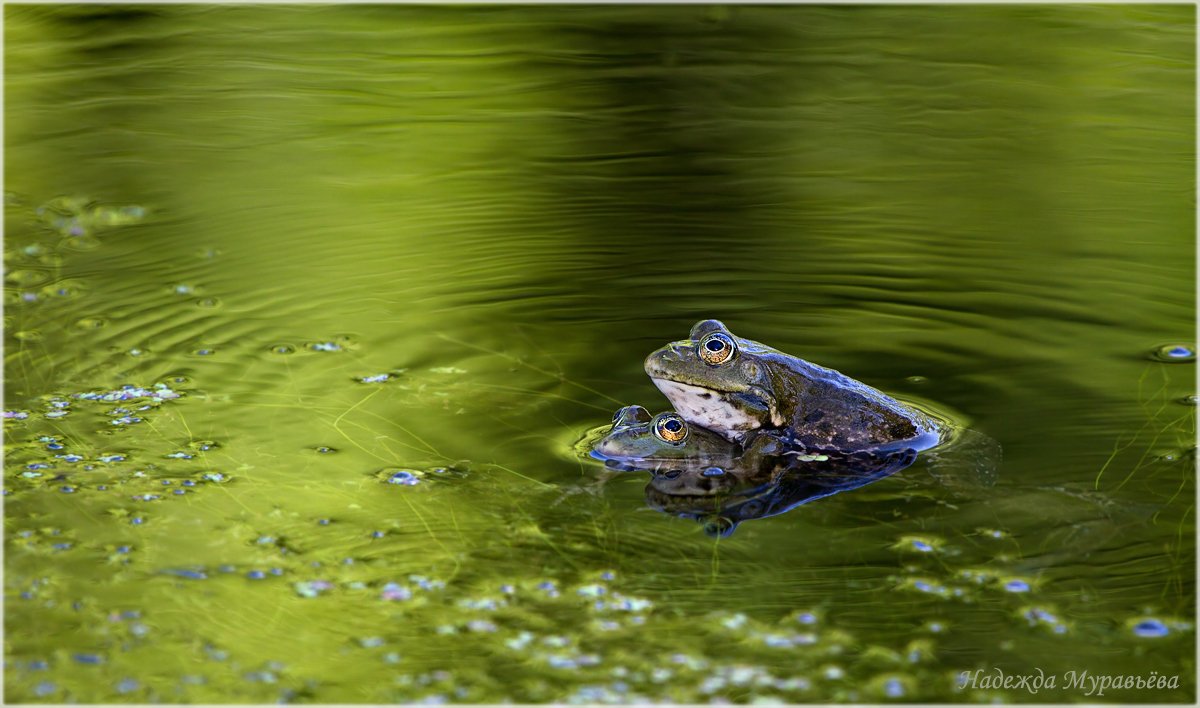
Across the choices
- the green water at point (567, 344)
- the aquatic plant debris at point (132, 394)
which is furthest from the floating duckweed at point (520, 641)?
the aquatic plant debris at point (132, 394)

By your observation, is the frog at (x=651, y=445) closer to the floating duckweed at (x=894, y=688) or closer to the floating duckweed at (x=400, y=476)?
the floating duckweed at (x=400, y=476)

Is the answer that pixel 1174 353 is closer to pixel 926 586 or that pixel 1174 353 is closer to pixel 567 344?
pixel 926 586

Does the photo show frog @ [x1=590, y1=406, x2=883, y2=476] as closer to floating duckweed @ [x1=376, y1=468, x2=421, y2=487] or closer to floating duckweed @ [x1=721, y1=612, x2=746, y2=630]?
floating duckweed @ [x1=376, y1=468, x2=421, y2=487]

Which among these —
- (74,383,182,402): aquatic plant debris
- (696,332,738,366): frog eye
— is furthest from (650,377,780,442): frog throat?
(74,383,182,402): aquatic plant debris

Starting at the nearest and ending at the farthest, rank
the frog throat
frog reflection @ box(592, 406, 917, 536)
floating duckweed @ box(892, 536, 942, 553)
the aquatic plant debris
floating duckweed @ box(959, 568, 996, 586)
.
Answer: floating duckweed @ box(959, 568, 996, 586)
floating duckweed @ box(892, 536, 942, 553)
frog reflection @ box(592, 406, 917, 536)
the frog throat
the aquatic plant debris

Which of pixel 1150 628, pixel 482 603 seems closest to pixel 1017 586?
pixel 1150 628
